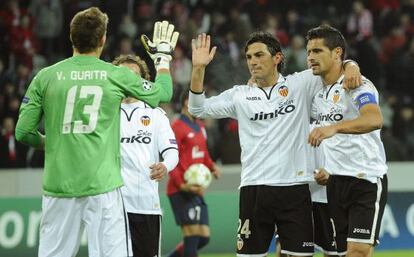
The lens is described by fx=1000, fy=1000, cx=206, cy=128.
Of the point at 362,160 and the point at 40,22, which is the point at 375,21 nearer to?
the point at 40,22

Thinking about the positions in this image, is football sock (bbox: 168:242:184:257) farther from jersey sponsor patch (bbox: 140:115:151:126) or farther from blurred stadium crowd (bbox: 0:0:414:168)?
jersey sponsor patch (bbox: 140:115:151:126)

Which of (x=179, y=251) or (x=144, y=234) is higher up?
(x=144, y=234)

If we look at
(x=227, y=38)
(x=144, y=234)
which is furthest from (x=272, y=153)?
(x=227, y=38)

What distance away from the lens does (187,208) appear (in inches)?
463

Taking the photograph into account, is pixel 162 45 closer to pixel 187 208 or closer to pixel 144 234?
pixel 144 234

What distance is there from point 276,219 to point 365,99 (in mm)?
1182

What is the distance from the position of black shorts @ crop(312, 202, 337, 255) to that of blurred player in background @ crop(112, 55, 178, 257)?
129cm

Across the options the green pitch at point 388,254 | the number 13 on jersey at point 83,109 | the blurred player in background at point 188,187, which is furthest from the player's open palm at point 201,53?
the green pitch at point 388,254

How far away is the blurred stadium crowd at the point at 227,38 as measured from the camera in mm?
16141

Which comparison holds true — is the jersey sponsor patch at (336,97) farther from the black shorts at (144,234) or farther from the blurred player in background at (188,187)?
the blurred player in background at (188,187)

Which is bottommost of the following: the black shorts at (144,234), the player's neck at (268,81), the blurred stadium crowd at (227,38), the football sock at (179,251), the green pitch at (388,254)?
the green pitch at (388,254)

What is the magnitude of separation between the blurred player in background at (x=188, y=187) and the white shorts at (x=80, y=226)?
509 cm

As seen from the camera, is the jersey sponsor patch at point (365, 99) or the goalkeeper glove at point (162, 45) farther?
the jersey sponsor patch at point (365, 99)

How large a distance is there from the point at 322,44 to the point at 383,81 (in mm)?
10462
